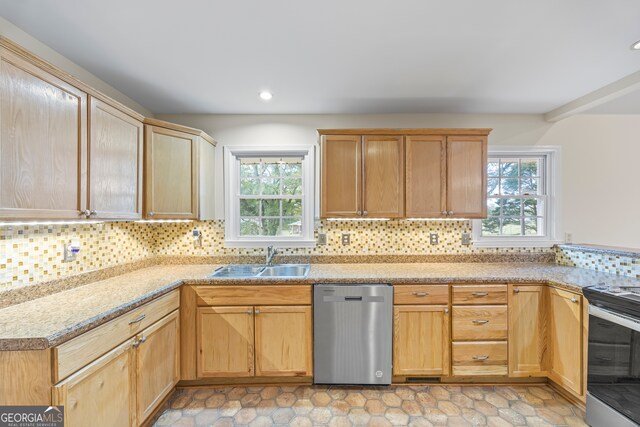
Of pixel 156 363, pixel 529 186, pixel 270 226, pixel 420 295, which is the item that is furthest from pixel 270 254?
pixel 529 186

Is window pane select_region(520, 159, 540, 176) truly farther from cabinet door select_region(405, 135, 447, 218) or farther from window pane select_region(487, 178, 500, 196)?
cabinet door select_region(405, 135, 447, 218)

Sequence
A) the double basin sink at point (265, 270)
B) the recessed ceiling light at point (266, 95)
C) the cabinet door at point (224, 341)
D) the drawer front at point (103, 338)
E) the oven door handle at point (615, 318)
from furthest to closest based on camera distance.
→ the double basin sink at point (265, 270)
the recessed ceiling light at point (266, 95)
the cabinet door at point (224, 341)
the oven door handle at point (615, 318)
the drawer front at point (103, 338)

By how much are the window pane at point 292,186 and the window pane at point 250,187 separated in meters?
0.29

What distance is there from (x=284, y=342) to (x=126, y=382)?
3.34 feet

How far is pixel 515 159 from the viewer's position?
2902 mm

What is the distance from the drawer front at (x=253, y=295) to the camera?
211 cm

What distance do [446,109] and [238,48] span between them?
6.80 ft

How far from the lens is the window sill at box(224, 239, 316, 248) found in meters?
2.79

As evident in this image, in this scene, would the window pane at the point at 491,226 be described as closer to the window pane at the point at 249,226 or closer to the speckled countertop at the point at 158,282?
the speckled countertop at the point at 158,282

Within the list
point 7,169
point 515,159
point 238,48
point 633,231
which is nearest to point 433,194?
point 515,159

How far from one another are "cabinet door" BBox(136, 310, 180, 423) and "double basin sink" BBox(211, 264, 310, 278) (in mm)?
580

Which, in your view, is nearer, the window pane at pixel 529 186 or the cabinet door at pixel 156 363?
the cabinet door at pixel 156 363

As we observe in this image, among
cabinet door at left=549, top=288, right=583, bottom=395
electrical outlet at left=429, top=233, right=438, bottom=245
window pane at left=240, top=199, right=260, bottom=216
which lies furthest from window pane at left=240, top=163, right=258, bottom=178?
cabinet door at left=549, top=288, right=583, bottom=395

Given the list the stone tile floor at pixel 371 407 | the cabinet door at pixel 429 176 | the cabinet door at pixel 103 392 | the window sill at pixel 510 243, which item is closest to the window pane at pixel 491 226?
the window sill at pixel 510 243
